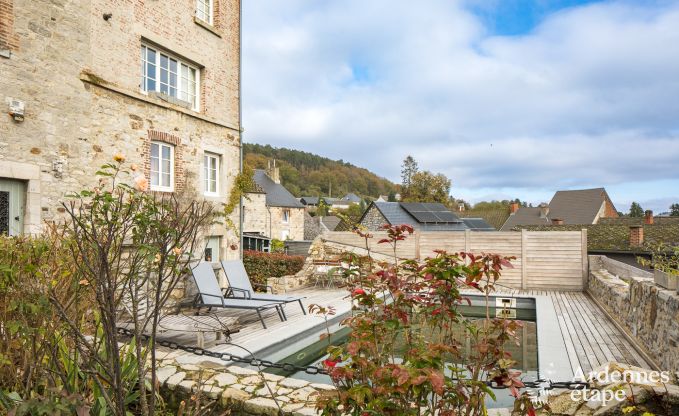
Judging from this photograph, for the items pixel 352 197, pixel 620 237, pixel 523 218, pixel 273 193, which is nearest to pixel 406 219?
pixel 620 237

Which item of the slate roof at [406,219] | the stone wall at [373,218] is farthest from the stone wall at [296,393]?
the stone wall at [373,218]

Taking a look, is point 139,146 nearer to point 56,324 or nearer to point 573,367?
point 56,324

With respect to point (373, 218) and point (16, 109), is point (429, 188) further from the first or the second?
point (16, 109)

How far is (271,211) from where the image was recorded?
37938 mm

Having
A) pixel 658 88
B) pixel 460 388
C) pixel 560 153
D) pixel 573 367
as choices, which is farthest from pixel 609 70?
pixel 560 153

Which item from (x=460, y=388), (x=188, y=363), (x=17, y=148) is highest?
(x=17, y=148)

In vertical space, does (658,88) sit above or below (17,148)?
above

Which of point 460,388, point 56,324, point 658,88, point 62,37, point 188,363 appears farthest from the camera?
point 658,88

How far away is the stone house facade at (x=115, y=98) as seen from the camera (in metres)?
7.39

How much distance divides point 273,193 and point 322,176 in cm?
5290

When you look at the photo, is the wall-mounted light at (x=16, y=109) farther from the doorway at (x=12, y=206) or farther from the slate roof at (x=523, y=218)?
the slate roof at (x=523, y=218)

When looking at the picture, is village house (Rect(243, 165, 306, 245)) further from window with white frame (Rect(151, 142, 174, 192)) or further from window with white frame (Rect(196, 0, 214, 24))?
window with white frame (Rect(151, 142, 174, 192))

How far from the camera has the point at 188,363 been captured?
412 centimetres

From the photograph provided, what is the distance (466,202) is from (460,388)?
67.4 m
